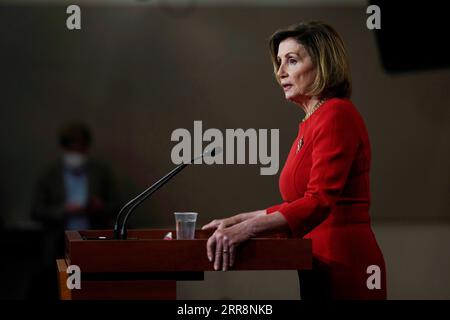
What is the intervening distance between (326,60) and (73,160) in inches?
98.3

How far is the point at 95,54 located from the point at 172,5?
0.54m

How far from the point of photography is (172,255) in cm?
201

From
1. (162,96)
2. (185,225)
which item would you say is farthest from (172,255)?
(162,96)

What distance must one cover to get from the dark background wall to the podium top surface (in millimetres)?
2510

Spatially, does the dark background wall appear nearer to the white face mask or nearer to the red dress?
the white face mask

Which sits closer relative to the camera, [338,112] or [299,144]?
[338,112]

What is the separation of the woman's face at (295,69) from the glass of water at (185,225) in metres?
0.47

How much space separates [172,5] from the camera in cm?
469

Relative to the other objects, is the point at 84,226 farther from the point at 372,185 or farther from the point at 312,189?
the point at 312,189

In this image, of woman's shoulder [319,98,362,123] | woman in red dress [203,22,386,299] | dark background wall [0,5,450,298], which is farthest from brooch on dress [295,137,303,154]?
dark background wall [0,5,450,298]

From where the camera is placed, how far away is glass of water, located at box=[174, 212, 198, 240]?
7.26 feet

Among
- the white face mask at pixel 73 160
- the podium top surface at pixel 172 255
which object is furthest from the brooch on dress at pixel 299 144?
the white face mask at pixel 73 160

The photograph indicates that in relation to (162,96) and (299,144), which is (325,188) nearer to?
(299,144)

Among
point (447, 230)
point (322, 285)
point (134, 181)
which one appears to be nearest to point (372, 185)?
point (447, 230)
